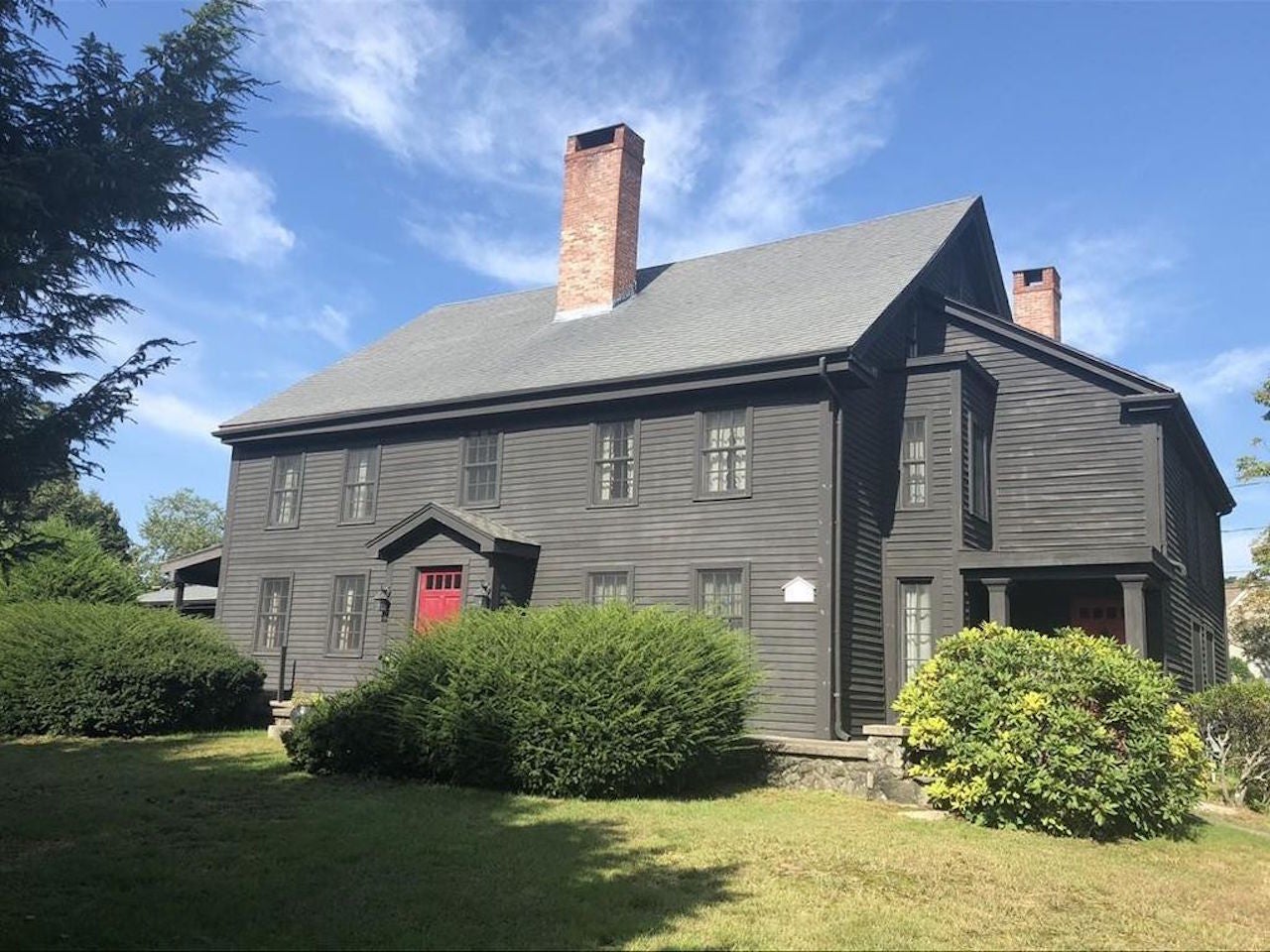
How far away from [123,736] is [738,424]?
1061 cm

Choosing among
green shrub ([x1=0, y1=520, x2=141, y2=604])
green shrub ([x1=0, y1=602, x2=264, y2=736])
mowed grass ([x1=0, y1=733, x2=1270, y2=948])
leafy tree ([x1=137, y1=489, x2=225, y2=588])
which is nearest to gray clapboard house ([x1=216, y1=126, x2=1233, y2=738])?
green shrub ([x1=0, y1=520, x2=141, y2=604])

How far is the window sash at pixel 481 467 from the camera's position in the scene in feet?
64.3

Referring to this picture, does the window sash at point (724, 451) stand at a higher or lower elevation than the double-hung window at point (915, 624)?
higher

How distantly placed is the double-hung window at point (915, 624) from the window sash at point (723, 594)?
257cm

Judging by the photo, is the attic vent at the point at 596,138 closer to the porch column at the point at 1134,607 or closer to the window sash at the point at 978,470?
the window sash at the point at 978,470

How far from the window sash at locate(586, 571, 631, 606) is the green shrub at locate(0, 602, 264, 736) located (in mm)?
6253

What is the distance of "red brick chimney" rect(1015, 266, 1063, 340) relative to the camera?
2345 centimetres

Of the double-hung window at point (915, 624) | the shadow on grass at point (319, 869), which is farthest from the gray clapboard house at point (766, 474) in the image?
the shadow on grass at point (319, 869)

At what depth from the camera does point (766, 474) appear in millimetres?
16562

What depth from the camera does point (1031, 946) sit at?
264 inches

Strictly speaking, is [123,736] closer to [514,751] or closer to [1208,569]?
[514,751]

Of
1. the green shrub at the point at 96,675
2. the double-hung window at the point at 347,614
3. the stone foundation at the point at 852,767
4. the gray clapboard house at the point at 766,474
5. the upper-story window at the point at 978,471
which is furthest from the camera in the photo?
the double-hung window at the point at 347,614

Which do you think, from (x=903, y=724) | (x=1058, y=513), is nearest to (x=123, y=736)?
(x=903, y=724)

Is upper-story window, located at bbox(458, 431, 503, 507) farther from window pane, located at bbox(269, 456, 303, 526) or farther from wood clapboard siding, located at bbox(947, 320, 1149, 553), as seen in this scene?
wood clapboard siding, located at bbox(947, 320, 1149, 553)
